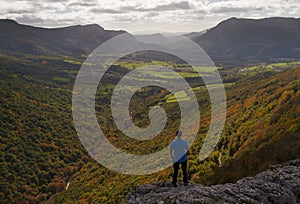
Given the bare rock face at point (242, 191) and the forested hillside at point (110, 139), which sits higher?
the bare rock face at point (242, 191)

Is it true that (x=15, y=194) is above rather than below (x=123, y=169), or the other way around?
below

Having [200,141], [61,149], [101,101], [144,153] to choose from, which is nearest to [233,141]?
[200,141]

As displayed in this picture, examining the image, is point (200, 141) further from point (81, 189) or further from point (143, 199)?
point (143, 199)

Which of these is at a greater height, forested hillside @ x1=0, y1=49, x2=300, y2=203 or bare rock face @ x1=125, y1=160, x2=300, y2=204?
bare rock face @ x1=125, y1=160, x2=300, y2=204

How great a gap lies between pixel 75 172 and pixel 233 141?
126ft

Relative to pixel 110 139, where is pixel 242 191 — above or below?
above

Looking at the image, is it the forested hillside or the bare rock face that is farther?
the forested hillside

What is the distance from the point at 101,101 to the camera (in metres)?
108

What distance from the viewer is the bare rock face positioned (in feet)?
29.0

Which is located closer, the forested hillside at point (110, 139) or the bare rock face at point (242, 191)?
the bare rock face at point (242, 191)

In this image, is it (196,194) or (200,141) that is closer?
(196,194)

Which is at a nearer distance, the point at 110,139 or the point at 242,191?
the point at 242,191

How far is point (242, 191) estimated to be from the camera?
9523 millimetres

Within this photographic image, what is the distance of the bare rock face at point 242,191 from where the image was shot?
29.0 ft
